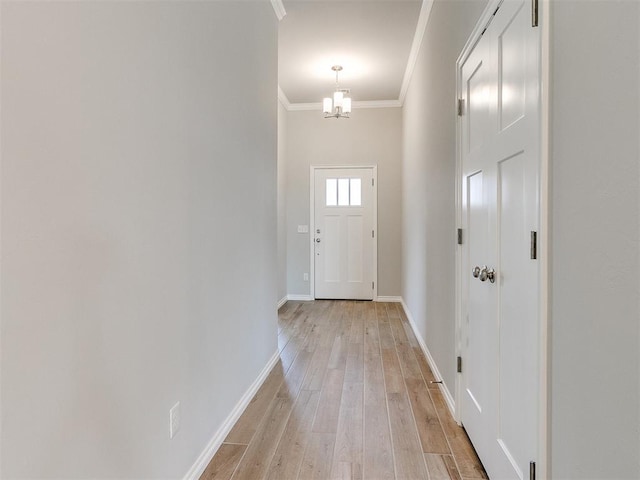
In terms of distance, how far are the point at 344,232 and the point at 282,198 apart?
1.05 m

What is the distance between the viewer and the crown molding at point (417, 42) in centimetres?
296

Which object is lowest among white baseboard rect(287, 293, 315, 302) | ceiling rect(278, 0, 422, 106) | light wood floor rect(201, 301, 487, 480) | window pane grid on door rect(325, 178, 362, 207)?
light wood floor rect(201, 301, 487, 480)

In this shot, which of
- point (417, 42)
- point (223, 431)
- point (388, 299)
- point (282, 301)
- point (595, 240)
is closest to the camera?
point (595, 240)

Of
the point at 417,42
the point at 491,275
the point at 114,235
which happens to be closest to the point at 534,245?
the point at 491,275

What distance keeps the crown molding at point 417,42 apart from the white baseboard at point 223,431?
3.11 metres

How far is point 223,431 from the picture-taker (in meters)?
1.84

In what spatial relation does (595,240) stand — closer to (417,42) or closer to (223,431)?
(223,431)

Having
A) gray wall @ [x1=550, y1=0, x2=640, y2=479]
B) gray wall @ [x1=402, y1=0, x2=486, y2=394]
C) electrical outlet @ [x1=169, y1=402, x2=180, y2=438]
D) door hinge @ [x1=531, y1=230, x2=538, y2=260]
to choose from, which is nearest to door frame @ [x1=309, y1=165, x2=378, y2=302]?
gray wall @ [x1=402, y1=0, x2=486, y2=394]

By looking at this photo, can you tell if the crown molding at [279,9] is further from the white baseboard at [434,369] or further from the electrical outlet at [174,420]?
the white baseboard at [434,369]

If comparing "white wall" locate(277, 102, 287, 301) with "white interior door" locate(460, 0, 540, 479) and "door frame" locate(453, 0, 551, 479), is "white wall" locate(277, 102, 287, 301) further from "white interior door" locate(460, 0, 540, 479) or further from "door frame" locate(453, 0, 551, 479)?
"door frame" locate(453, 0, 551, 479)

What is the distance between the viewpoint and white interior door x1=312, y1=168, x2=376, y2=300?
5.40 meters

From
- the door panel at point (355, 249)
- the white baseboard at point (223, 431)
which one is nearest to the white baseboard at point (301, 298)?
the door panel at point (355, 249)

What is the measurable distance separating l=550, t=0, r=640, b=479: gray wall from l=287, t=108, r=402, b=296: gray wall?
4.36m

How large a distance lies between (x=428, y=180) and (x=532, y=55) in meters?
1.90
